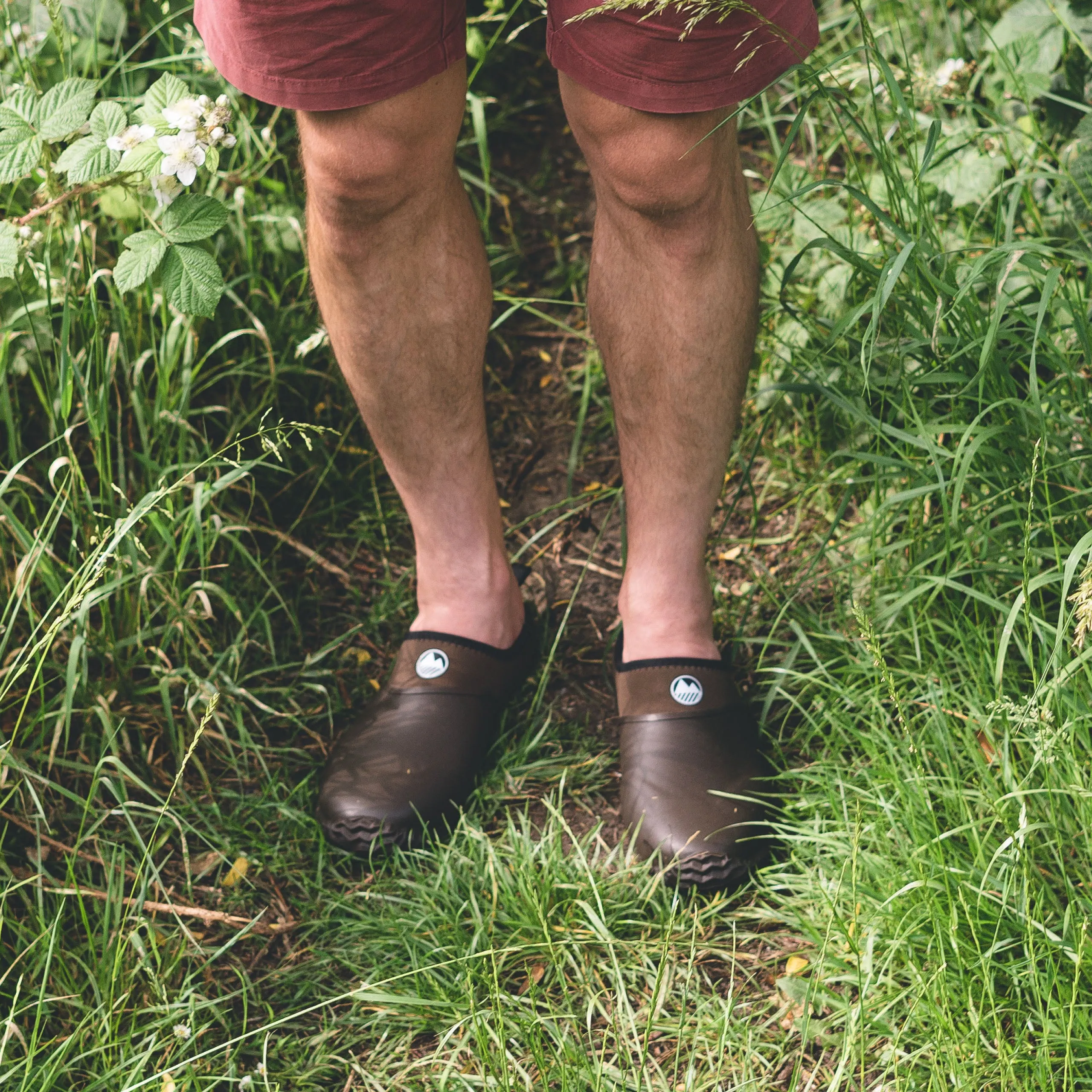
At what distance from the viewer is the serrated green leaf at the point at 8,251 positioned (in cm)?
131

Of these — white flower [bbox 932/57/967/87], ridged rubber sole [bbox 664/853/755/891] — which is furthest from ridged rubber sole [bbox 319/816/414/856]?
white flower [bbox 932/57/967/87]

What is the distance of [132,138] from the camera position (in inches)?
50.8

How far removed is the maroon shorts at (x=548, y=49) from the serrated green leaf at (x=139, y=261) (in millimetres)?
213

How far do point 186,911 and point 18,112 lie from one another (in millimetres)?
1051

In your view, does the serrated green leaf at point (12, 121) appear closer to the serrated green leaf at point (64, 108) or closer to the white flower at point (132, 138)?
the serrated green leaf at point (64, 108)

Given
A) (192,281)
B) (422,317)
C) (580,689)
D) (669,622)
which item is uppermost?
(192,281)

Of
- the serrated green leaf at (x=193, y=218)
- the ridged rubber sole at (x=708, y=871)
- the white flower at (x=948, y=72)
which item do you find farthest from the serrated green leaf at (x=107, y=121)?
the white flower at (x=948, y=72)

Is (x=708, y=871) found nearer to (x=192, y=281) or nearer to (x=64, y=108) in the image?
(x=192, y=281)

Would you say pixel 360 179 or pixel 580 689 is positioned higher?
pixel 360 179

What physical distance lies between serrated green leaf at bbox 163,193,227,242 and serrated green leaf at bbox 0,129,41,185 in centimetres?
18

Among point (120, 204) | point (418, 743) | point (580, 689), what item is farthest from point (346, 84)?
point (580, 689)

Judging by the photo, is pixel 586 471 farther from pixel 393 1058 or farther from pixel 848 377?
pixel 393 1058

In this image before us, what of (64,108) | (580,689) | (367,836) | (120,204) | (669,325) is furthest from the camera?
(580,689)

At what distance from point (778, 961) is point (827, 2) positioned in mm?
2313
